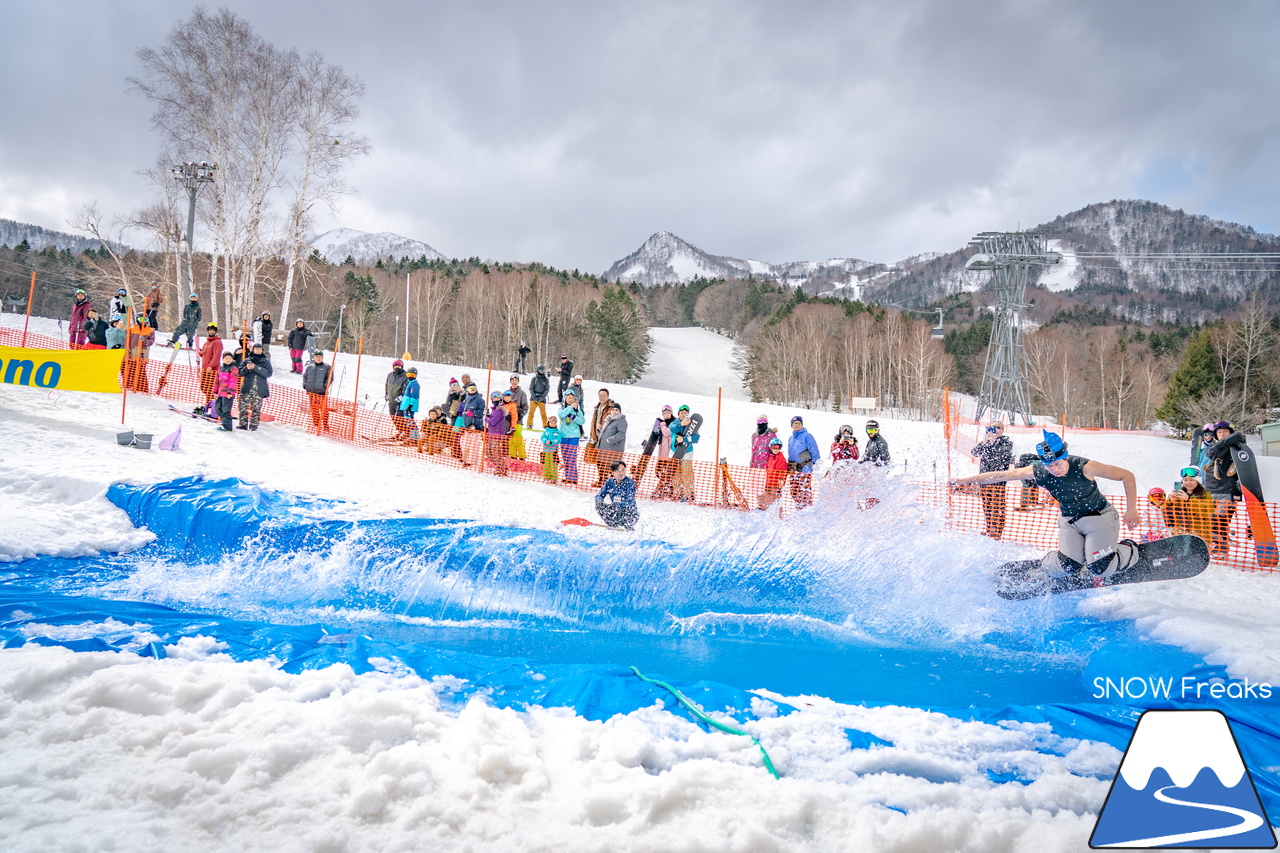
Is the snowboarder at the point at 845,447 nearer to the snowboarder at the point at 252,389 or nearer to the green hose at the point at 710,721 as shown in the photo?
the green hose at the point at 710,721

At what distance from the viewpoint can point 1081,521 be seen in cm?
570

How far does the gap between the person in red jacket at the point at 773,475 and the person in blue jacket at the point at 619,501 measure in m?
2.43

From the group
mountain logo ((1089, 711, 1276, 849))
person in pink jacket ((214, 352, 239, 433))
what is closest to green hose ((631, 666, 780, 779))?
mountain logo ((1089, 711, 1276, 849))

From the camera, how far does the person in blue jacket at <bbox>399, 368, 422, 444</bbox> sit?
12.6 meters

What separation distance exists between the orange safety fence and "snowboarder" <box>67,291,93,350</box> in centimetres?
257

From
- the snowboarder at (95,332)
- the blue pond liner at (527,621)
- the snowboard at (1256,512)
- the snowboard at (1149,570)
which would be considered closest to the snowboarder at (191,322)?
→ the snowboarder at (95,332)

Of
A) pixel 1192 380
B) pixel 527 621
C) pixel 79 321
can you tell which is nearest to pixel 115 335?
pixel 79 321

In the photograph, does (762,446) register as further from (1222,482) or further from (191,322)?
(191,322)

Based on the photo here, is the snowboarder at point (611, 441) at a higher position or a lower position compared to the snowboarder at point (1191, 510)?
higher

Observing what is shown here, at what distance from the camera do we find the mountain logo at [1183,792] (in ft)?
6.99

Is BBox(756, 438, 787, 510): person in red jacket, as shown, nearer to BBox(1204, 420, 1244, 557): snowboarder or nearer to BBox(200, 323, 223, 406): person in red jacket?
BBox(1204, 420, 1244, 557): snowboarder

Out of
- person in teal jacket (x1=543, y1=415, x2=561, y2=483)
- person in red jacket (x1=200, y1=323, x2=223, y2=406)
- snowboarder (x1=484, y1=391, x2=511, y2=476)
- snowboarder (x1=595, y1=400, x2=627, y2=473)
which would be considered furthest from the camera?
person in red jacket (x1=200, y1=323, x2=223, y2=406)

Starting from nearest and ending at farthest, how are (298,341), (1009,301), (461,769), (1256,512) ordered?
1. (461,769)
2. (1256,512)
3. (298,341)
4. (1009,301)

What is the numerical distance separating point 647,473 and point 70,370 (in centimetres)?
1123
